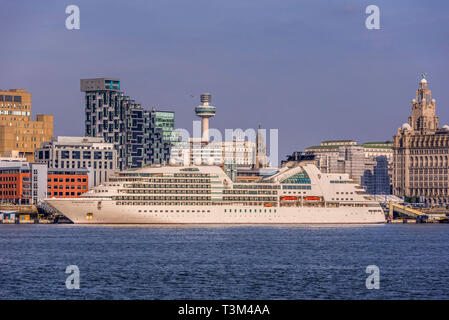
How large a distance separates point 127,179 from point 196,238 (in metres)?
41.6

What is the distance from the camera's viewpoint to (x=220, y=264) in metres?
84.6

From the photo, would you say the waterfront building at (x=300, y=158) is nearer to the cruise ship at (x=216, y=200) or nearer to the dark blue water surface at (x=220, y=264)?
the cruise ship at (x=216, y=200)

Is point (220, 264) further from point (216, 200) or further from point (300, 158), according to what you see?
point (300, 158)

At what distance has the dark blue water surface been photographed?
215ft

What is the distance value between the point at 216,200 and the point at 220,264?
255 ft

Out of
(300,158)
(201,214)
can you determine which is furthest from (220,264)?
(300,158)

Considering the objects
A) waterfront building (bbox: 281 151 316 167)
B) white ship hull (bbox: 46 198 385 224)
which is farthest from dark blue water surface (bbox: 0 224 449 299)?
waterfront building (bbox: 281 151 316 167)

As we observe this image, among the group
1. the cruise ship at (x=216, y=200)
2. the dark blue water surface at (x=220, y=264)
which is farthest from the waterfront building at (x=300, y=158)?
the dark blue water surface at (x=220, y=264)
